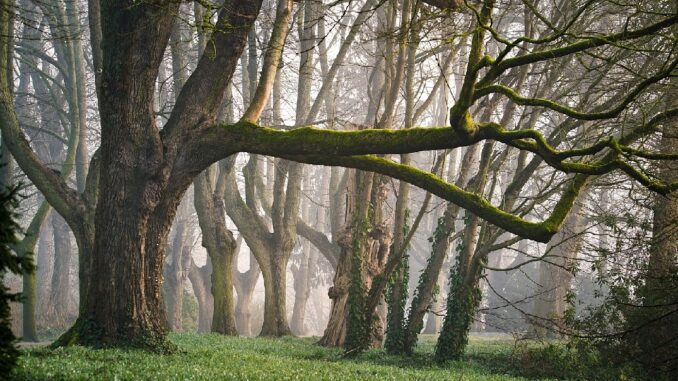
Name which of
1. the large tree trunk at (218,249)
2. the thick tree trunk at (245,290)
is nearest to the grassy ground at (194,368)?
the large tree trunk at (218,249)

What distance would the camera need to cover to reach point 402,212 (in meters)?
16.7

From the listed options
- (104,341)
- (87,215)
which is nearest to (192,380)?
(104,341)

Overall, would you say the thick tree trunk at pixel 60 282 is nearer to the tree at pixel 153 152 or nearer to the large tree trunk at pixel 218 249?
the large tree trunk at pixel 218 249

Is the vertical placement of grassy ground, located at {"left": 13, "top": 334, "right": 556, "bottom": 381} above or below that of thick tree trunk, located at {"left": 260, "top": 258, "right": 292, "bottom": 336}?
below

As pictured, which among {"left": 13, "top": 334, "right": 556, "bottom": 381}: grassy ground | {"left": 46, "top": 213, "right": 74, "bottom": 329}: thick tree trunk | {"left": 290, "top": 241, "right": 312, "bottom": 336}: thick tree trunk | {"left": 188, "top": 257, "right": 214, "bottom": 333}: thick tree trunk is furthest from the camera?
{"left": 290, "top": 241, "right": 312, "bottom": 336}: thick tree trunk

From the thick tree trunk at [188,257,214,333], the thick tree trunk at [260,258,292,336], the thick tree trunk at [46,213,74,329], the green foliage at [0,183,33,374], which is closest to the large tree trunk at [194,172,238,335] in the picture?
the thick tree trunk at [260,258,292,336]

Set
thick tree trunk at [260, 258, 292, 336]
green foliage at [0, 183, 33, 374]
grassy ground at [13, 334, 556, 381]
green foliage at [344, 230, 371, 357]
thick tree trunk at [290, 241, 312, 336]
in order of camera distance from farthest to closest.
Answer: thick tree trunk at [290, 241, 312, 336] → thick tree trunk at [260, 258, 292, 336] → green foliage at [344, 230, 371, 357] → grassy ground at [13, 334, 556, 381] → green foliage at [0, 183, 33, 374]

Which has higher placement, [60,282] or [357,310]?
[60,282]

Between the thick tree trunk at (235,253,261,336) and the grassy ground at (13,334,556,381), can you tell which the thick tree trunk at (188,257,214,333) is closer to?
the thick tree trunk at (235,253,261,336)

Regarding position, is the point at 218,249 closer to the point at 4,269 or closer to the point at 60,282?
the point at 60,282

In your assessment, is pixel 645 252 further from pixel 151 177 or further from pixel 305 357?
pixel 151 177

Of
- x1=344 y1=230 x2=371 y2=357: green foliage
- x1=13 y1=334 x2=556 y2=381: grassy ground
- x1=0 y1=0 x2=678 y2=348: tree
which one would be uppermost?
x1=0 y1=0 x2=678 y2=348: tree

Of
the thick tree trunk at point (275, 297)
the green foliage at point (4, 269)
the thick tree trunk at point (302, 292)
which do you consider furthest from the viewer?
the thick tree trunk at point (302, 292)

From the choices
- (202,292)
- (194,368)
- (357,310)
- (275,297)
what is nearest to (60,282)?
(202,292)
